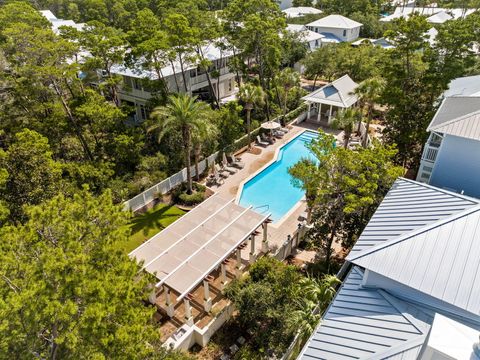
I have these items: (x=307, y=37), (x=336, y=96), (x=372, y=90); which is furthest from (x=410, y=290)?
(x=307, y=37)

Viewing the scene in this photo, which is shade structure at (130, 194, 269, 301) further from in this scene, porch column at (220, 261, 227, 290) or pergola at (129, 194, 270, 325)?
porch column at (220, 261, 227, 290)

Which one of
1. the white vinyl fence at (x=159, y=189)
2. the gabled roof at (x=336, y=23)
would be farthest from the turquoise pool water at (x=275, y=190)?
the gabled roof at (x=336, y=23)

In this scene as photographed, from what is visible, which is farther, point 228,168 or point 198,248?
point 228,168

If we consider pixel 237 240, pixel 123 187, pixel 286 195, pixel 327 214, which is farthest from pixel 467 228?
pixel 123 187

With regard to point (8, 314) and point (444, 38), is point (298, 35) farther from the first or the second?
point (8, 314)

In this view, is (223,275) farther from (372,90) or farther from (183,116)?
(372,90)

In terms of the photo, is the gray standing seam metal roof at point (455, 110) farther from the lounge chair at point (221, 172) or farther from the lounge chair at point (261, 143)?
the lounge chair at point (261, 143)
